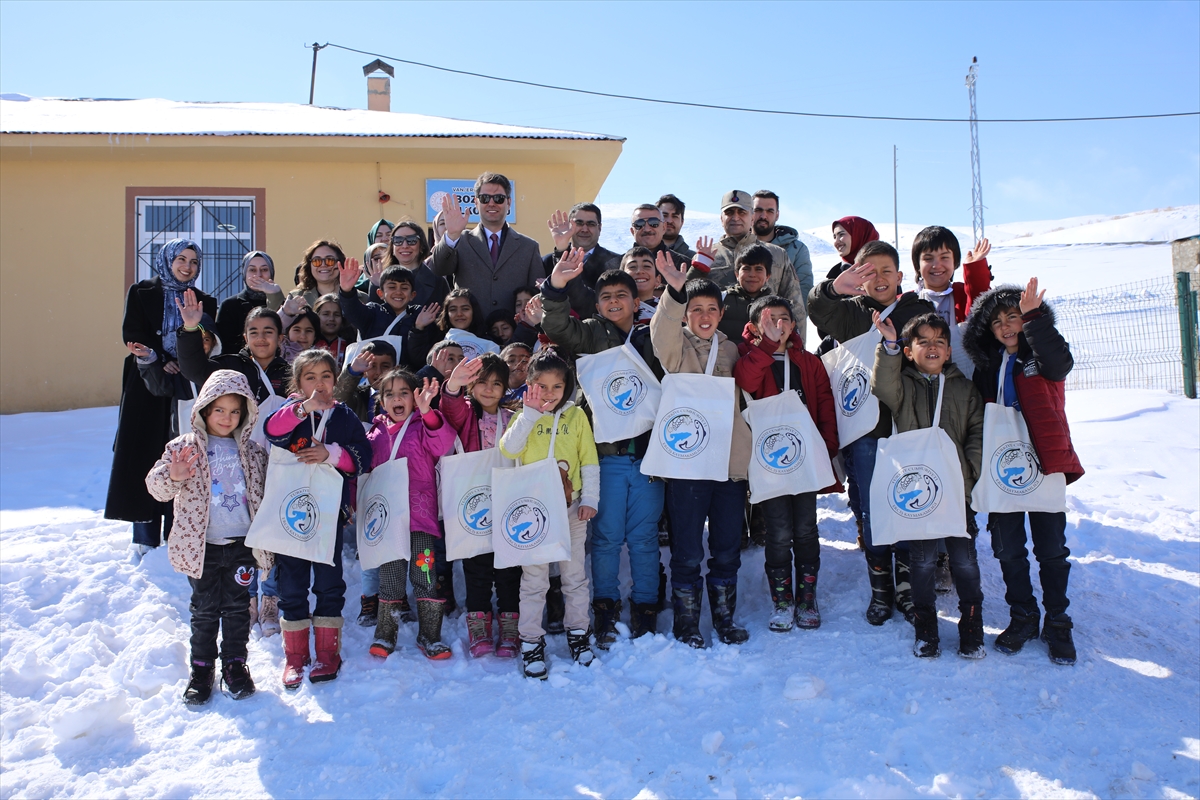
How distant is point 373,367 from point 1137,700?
4.04m

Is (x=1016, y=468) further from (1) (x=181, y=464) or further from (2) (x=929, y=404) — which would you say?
(1) (x=181, y=464)

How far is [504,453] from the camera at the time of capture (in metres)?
4.11

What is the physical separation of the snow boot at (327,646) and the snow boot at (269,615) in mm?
503

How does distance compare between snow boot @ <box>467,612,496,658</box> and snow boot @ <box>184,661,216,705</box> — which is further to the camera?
snow boot @ <box>467,612,496,658</box>

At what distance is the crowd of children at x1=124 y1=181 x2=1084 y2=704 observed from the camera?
385cm

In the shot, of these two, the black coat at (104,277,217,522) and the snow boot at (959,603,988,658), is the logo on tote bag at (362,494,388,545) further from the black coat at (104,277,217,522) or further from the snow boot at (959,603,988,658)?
the snow boot at (959,603,988,658)

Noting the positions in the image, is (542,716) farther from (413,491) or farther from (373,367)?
(373,367)

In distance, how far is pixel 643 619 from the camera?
4.19 m

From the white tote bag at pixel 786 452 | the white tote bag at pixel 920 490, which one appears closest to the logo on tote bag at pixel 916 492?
the white tote bag at pixel 920 490

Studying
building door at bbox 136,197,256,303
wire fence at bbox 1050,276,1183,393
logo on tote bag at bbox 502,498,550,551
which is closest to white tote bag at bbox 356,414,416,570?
logo on tote bag at bbox 502,498,550,551

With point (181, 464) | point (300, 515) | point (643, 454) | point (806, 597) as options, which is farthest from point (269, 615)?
point (806, 597)

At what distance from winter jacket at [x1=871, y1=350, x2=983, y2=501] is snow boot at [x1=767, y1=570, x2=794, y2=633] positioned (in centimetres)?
97

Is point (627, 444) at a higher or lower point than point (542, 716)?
higher

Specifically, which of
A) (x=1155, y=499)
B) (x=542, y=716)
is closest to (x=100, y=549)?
(x=542, y=716)
